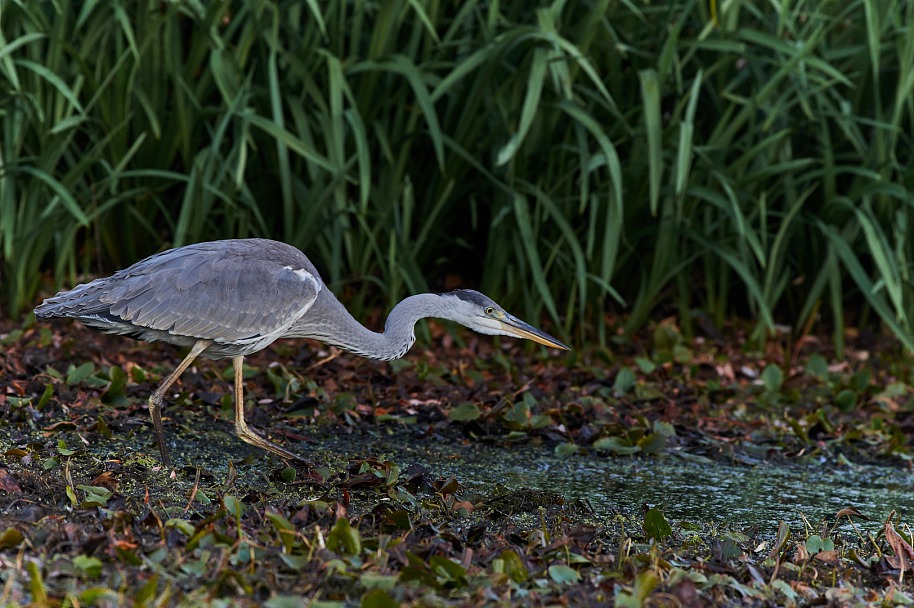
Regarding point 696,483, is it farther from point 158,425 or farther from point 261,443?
point 158,425

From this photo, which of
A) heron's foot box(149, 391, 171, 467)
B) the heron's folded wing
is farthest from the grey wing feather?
heron's foot box(149, 391, 171, 467)

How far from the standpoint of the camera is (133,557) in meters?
2.98

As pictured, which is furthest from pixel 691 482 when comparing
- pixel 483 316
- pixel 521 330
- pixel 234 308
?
pixel 234 308

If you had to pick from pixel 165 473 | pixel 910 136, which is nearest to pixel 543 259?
pixel 910 136

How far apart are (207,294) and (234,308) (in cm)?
12

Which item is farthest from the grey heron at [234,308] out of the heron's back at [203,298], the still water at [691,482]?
the still water at [691,482]

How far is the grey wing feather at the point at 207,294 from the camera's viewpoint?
4375mm

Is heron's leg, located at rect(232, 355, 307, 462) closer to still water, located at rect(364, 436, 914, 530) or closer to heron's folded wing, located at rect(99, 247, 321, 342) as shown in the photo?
heron's folded wing, located at rect(99, 247, 321, 342)

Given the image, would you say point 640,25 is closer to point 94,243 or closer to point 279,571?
point 94,243

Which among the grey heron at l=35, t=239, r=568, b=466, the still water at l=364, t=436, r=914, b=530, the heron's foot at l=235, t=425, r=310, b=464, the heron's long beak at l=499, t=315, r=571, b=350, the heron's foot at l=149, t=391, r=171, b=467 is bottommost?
the still water at l=364, t=436, r=914, b=530

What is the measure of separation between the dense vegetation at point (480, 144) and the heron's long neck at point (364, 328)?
99 centimetres

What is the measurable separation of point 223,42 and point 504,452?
2.49 metres

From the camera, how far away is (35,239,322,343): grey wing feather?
172 inches

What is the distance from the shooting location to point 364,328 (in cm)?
481
